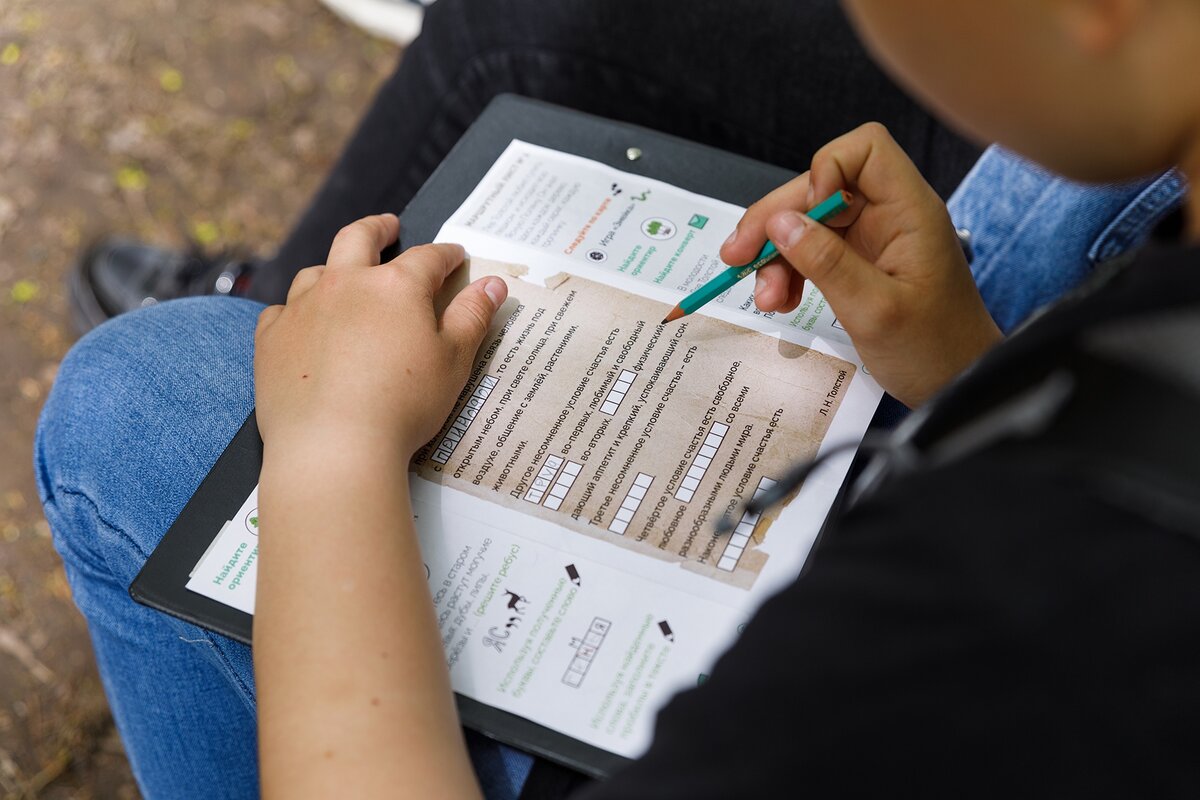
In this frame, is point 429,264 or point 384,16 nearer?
point 429,264

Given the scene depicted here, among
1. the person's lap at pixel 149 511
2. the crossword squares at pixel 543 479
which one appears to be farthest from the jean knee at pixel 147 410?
the crossword squares at pixel 543 479

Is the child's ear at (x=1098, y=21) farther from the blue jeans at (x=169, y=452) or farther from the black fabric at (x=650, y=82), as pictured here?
the black fabric at (x=650, y=82)

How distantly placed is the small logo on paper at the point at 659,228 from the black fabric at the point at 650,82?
0.21 m

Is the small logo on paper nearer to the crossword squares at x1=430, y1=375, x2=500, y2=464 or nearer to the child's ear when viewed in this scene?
the crossword squares at x1=430, y1=375, x2=500, y2=464

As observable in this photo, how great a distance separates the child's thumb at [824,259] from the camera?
614 millimetres

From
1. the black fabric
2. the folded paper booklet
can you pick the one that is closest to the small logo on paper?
the folded paper booklet

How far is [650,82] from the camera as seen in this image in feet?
2.96

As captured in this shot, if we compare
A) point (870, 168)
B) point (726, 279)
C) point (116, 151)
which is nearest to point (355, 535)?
point (726, 279)

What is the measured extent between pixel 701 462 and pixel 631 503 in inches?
1.9

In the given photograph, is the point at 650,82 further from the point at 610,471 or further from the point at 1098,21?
the point at 1098,21

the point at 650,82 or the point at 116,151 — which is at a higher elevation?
the point at 650,82

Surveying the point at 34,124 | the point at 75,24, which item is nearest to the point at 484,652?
the point at 34,124

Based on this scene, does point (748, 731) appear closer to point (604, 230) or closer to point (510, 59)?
point (604, 230)

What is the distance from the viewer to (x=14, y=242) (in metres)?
1.50
